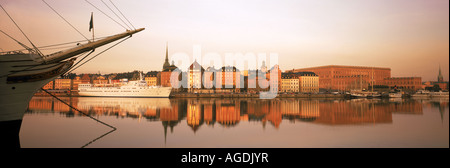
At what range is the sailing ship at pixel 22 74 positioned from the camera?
9078 millimetres

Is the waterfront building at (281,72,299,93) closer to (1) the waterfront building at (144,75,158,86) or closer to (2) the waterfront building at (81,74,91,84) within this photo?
(1) the waterfront building at (144,75,158,86)

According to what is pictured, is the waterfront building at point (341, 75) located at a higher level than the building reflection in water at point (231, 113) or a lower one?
higher

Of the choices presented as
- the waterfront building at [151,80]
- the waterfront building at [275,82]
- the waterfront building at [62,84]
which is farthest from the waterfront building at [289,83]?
the waterfront building at [62,84]

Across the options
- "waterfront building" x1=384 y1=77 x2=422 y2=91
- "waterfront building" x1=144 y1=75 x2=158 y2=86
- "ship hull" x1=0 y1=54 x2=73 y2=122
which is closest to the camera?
"ship hull" x1=0 y1=54 x2=73 y2=122

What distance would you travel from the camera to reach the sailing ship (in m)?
9.08

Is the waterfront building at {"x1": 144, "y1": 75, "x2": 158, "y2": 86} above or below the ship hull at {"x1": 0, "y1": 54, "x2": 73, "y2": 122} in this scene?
above

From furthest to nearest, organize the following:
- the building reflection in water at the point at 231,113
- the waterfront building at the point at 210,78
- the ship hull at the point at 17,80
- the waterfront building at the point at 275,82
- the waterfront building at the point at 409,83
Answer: the waterfront building at the point at 409,83
the waterfront building at the point at 210,78
the waterfront building at the point at 275,82
the building reflection in water at the point at 231,113
the ship hull at the point at 17,80

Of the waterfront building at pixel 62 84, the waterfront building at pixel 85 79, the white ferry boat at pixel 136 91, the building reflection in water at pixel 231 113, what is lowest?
the building reflection in water at pixel 231 113

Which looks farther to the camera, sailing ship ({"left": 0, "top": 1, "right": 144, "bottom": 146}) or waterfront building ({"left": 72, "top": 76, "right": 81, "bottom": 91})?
waterfront building ({"left": 72, "top": 76, "right": 81, "bottom": 91})

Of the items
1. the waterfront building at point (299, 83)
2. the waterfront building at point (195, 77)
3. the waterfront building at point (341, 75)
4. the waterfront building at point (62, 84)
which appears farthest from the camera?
the waterfront building at point (341, 75)

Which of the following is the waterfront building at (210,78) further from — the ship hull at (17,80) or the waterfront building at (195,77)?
the ship hull at (17,80)

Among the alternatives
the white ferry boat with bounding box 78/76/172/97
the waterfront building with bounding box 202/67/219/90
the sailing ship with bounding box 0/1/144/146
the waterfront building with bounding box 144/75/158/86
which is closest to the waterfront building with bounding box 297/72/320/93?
the waterfront building with bounding box 202/67/219/90

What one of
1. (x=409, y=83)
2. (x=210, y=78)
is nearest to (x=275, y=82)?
(x=210, y=78)
